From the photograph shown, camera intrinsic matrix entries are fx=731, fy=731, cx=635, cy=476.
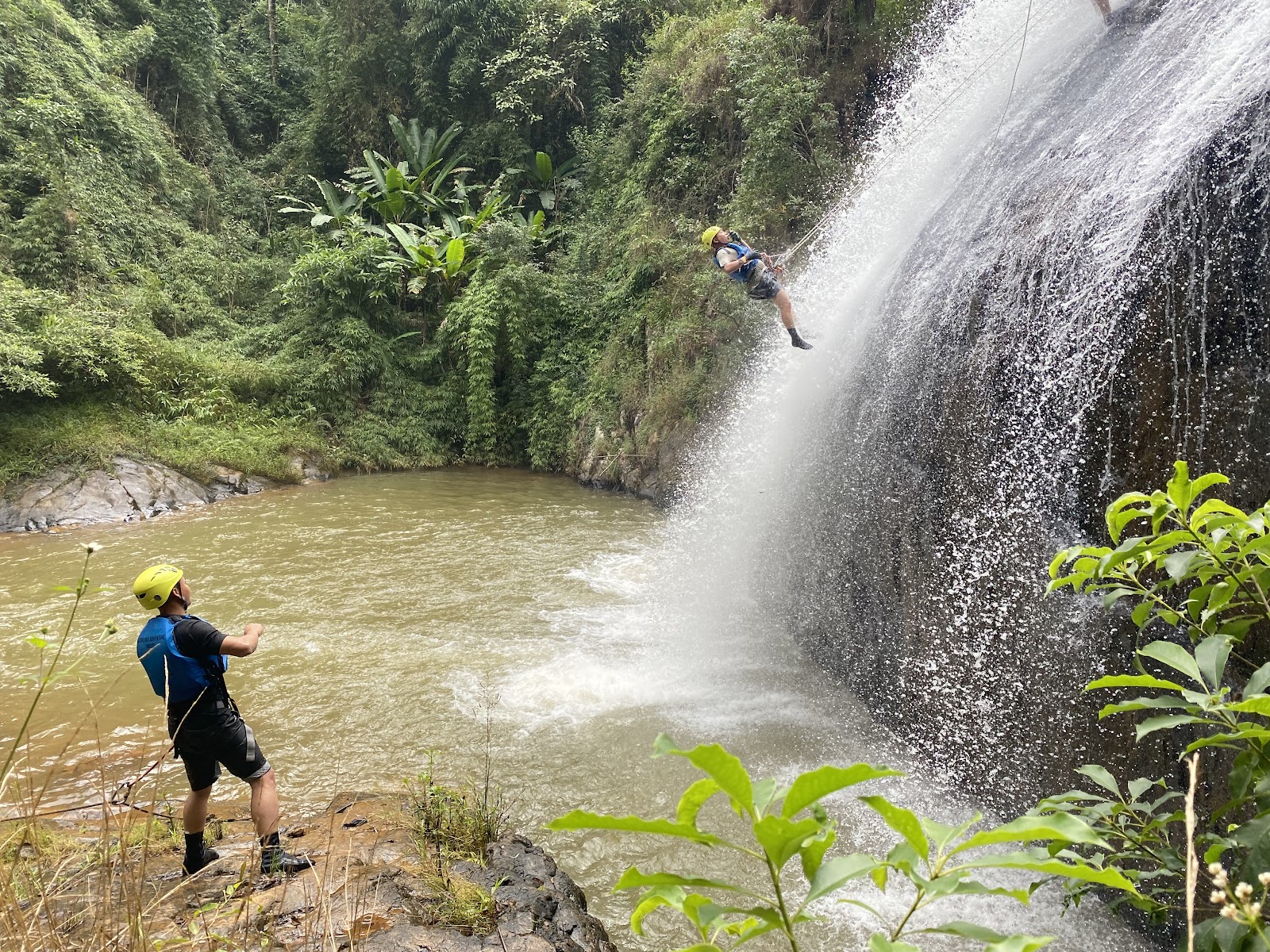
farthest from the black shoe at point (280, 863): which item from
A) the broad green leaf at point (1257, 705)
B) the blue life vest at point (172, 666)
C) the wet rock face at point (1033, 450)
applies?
the wet rock face at point (1033, 450)

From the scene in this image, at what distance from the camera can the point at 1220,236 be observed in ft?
11.8

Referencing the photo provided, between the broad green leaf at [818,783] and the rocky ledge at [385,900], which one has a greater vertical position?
the broad green leaf at [818,783]

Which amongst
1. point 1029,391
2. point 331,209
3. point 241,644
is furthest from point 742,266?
point 331,209

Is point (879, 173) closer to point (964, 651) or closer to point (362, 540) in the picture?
point (964, 651)

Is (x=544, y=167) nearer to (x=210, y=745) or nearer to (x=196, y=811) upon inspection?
(x=210, y=745)

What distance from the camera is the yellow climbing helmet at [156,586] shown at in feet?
10.7

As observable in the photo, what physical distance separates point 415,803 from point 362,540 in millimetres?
7167

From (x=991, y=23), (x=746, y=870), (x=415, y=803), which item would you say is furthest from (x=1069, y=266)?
(x=991, y=23)

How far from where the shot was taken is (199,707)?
336 centimetres

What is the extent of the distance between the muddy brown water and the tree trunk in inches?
772

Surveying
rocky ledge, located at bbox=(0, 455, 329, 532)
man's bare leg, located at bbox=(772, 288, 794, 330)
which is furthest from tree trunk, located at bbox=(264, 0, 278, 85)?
man's bare leg, located at bbox=(772, 288, 794, 330)

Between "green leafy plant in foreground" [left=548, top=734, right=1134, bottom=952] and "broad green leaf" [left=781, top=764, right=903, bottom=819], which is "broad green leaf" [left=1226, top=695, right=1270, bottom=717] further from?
"broad green leaf" [left=781, top=764, right=903, bottom=819]

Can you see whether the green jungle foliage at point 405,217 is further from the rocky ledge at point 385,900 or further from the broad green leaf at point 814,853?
the broad green leaf at point 814,853

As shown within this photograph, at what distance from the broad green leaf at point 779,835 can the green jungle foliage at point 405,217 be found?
1073 centimetres
